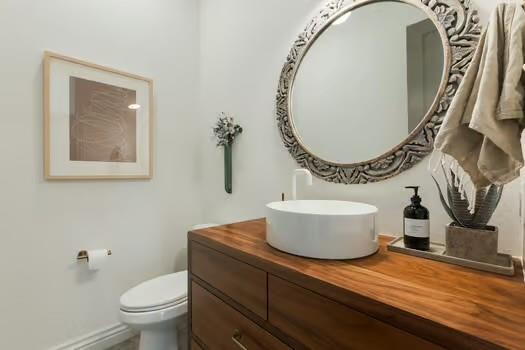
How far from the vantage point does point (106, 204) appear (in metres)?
1.65

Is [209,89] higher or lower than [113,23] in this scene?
lower

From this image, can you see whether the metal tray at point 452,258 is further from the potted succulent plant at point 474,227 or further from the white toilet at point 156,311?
the white toilet at point 156,311

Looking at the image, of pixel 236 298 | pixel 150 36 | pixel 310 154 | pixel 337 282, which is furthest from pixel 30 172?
pixel 337 282

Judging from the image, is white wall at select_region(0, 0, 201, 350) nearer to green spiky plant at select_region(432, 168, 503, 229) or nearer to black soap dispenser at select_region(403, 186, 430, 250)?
black soap dispenser at select_region(403, 186, 430, 250)

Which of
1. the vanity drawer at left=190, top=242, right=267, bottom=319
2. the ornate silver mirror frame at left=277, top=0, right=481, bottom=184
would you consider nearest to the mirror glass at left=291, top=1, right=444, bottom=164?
the ornate silver mirror frame at left=277, top=0, right=481, bottom=184

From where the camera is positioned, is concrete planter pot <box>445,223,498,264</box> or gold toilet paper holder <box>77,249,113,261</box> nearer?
concrete planter pot <box>445,223,498,264</box>

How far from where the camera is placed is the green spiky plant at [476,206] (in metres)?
0.72

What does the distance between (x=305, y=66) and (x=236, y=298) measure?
1118 mm

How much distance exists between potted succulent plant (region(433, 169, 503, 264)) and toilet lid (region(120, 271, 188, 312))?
1.26 meters

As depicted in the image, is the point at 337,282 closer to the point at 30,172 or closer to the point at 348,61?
the point at 348,61

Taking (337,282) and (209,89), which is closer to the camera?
(337,282)

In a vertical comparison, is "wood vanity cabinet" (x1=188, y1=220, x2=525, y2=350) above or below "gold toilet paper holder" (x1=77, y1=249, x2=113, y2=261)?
above

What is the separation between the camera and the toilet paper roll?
1510mm

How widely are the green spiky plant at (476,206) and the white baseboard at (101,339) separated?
1.99m
